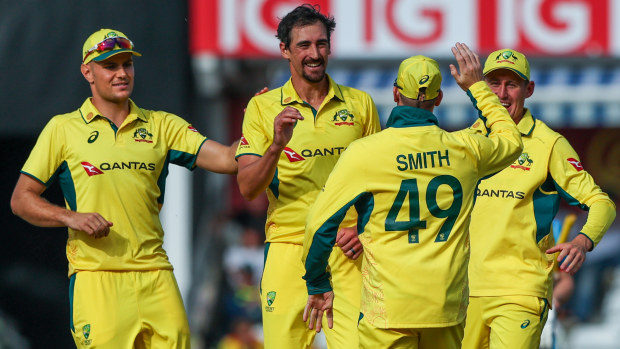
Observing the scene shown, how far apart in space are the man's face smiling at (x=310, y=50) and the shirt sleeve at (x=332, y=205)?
4.02 feet

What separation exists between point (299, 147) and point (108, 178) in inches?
46.4

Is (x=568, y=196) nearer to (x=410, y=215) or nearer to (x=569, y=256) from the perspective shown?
(x=569, y=256)

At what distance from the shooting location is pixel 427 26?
1554 centimetres

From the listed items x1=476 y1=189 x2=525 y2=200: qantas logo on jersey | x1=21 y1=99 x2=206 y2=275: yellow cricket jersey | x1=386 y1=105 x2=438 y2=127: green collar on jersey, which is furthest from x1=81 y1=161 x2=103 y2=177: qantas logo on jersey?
x1=476 y1=189 x2=525 y2=200: qantas logo on jersey

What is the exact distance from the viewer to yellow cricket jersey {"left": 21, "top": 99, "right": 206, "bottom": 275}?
6.90m

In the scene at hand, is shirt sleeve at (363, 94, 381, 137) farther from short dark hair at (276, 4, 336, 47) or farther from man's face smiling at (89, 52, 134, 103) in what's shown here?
man's face smiling at (89, 52, 134, 103)

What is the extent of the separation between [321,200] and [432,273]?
27.2 inches

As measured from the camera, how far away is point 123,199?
6922 mm

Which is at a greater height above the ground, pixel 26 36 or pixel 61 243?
pixel 26 36

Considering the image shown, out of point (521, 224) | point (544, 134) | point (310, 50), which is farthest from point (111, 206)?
point (544, 134)

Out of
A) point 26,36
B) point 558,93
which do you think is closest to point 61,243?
point 26,36

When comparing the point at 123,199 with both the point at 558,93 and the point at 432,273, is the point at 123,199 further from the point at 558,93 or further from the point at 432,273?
the point at 558,93

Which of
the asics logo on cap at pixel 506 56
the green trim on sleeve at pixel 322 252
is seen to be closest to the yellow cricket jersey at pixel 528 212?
the asics logo on cap at pixel 506 56

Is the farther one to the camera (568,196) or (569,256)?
(568,196)
